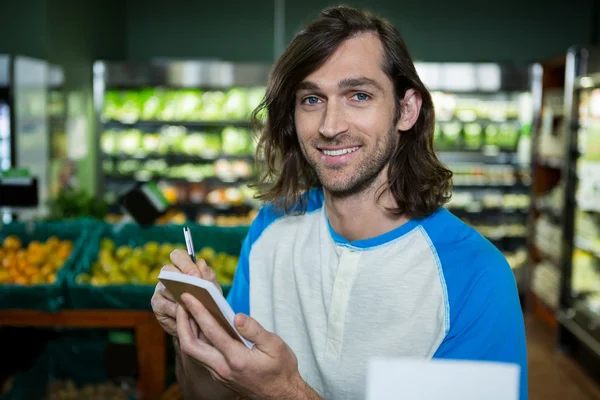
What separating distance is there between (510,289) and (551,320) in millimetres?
5077

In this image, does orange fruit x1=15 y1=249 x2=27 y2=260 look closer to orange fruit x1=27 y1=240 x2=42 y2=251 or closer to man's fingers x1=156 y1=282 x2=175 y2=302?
orange fruit x1=27 y1=240 x2=42 y2=251

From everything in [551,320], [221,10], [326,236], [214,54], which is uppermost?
[221,10]

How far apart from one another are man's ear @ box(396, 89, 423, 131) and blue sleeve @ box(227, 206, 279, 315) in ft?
1.50

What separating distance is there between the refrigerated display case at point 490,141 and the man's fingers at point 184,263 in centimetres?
551

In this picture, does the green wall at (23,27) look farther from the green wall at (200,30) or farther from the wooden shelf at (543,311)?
the wooden shelf at (543,311)

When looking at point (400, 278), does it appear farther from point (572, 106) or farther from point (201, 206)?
point (201, 206)

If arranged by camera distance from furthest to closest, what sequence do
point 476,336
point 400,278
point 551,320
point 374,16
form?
point 551,320 < point 374,16 < point 400,278 < point 476,336

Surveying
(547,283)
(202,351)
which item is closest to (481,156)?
(547,283)

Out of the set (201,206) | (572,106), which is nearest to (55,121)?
(201,206)

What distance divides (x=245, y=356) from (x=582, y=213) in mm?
4793

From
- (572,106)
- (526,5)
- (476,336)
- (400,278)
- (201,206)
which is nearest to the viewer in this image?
(476,336)

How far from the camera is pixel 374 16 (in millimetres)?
1620

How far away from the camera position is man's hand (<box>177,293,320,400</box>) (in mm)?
1165

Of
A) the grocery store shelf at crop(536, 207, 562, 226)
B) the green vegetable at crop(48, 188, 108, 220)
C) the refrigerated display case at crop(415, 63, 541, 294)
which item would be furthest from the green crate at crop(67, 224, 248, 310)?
the refrigerated display case at crop(415, 63, 541, 294)
